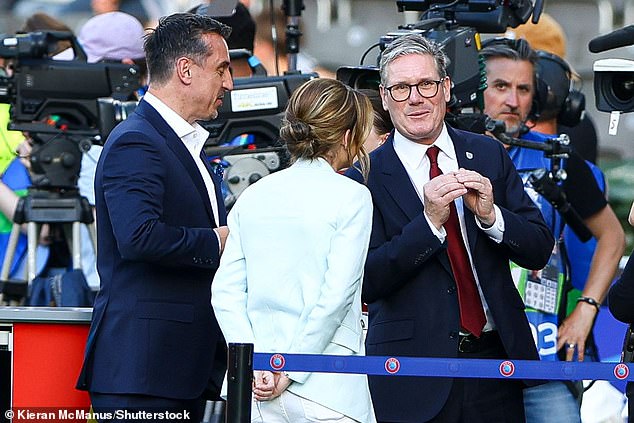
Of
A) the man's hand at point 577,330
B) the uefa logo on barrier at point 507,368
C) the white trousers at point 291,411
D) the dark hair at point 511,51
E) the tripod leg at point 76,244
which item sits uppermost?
the dark hair at point 511,51

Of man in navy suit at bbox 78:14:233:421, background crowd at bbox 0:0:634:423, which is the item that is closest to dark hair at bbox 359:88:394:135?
background crowd at bbox 0:0:634:423

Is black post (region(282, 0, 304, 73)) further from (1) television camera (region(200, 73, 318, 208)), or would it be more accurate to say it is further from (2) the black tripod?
(2) the black tripod

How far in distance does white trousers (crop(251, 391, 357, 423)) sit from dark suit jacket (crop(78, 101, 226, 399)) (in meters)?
0.49

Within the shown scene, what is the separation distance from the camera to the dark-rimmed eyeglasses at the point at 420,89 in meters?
4.34

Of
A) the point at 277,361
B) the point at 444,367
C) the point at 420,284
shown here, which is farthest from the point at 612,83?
the point at 277,361

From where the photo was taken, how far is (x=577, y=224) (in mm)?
5840

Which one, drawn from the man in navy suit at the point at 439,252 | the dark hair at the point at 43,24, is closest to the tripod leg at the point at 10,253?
the dark hair at the point at 43,24

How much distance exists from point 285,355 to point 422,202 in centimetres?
75

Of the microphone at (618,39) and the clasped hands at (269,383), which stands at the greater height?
the microphone at (618,39)

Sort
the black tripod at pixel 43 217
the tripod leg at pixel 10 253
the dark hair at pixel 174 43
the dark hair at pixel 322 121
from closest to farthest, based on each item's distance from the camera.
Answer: the dark hair at pixel 322 121 → the dark hair at pixel 174 43 → the black tripod at pixel 43 217 → the tripod leg at pixel 10 253

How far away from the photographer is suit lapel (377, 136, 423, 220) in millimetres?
4301

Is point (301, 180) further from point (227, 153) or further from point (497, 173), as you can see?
point (227, 153)

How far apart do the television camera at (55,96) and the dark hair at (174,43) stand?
163 centimetres

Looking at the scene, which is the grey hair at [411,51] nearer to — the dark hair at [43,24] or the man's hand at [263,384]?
the man's hand at [263,384]
